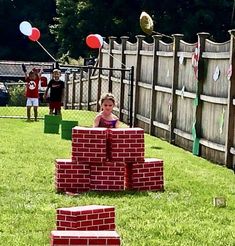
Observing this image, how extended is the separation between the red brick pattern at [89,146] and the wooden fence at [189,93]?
384 cm

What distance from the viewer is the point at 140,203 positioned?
10117 millimetres

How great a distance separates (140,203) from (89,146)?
1.15 m

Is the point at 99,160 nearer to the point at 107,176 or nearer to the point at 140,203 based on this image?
the point at 107,176

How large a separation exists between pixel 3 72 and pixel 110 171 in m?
41.8

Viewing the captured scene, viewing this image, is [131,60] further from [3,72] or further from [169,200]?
[3,72]

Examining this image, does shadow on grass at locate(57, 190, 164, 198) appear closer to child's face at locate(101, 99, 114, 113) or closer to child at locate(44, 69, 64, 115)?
child's face at locate(101, 99, 114, 113)

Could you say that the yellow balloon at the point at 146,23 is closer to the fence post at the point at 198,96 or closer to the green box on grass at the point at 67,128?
the green box on grass at the point at 67,128

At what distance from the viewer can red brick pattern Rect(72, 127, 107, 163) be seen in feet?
35.5

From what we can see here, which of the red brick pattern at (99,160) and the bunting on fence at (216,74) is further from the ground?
the bunting on fence at (216,74)

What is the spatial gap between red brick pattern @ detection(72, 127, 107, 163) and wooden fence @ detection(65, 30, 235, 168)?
3.84 metres

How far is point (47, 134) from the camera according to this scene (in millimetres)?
19344

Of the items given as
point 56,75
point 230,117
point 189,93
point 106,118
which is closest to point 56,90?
point 56,75

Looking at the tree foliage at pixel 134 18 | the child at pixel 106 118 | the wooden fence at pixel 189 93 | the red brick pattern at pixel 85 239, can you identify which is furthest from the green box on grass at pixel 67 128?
the tree foliage at pixel 134 18

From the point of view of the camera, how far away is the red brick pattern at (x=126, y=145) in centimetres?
1089
